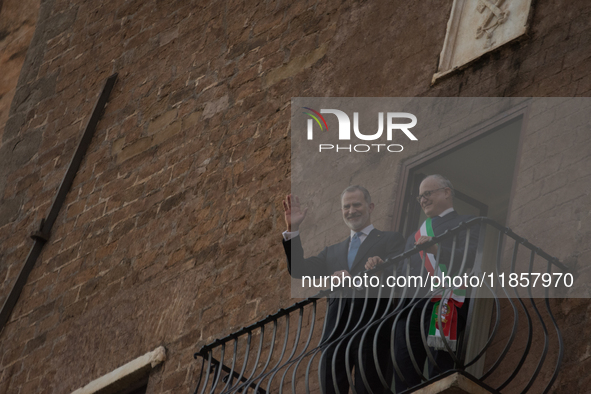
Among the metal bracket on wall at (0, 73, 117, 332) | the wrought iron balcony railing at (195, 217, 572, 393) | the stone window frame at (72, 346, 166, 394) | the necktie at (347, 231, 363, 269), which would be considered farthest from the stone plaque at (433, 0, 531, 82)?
the metal bracket on wall at (0, 73, 117, 332)

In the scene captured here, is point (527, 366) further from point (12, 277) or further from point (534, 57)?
point (12, 277)

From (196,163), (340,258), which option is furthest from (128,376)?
(340,258)

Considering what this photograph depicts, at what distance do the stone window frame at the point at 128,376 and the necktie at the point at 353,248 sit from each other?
6.17 ft

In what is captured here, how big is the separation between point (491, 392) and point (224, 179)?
137 inches

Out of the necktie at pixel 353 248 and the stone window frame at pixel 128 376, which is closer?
the necktie at pixel 353 248

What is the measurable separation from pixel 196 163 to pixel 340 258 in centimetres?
244

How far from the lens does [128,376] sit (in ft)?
22.7

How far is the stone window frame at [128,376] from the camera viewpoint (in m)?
6.84

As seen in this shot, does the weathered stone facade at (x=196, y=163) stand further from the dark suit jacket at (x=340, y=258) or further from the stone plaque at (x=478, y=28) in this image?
the dark suit jacket at (x=340, y=258)

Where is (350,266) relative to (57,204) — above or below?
below

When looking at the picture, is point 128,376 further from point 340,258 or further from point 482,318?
point 482,318

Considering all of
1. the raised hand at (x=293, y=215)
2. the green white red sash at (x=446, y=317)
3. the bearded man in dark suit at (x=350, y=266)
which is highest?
the raised hand at (x=293, y=215)

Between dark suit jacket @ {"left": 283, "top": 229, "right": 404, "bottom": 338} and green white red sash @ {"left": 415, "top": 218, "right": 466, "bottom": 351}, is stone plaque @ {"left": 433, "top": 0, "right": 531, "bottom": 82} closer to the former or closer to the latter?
dark suit jacket @ {"left": 283, "top": 229, "right": 404, "bottom": 338}

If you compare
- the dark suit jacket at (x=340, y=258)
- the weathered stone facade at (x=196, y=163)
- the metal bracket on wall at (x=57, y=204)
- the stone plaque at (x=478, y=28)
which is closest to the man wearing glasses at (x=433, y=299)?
the dark suit jacket at (x=340, y=258)
